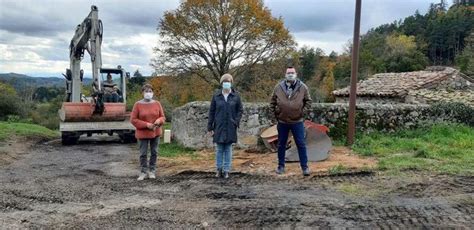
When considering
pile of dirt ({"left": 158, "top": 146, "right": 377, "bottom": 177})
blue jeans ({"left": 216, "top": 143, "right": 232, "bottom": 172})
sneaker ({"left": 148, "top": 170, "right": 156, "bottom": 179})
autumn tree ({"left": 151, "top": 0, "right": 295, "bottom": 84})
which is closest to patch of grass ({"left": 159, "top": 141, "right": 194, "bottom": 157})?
pile of dirt ({"left": 158, "top": 146, "right": 377, "bottom": 177})

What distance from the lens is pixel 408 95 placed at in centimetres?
1684

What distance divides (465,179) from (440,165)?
112 centimetres

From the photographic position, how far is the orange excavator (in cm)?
1338

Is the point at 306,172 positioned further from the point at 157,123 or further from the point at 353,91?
the point at 353,91

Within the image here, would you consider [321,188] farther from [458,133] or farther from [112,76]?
[112,76]

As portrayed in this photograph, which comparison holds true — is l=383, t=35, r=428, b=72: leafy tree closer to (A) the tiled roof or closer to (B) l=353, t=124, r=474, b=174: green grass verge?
(A) the tiled roof

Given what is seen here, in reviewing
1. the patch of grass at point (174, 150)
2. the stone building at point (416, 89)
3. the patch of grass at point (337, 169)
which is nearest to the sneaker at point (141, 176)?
the patch of grass at point (174, 150)

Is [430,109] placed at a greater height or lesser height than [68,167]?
greater

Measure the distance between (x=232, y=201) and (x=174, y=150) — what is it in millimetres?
5657

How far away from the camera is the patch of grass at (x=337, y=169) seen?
25.1 ft

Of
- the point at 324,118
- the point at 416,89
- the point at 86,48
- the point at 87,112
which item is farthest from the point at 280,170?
the point at 416,89

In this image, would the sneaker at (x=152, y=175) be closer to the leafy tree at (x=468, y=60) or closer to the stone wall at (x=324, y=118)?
the stone wall at (x=324, y=118)

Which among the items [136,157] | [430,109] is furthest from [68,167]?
[430,109]

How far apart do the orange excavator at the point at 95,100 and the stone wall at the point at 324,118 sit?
9.51 ft
